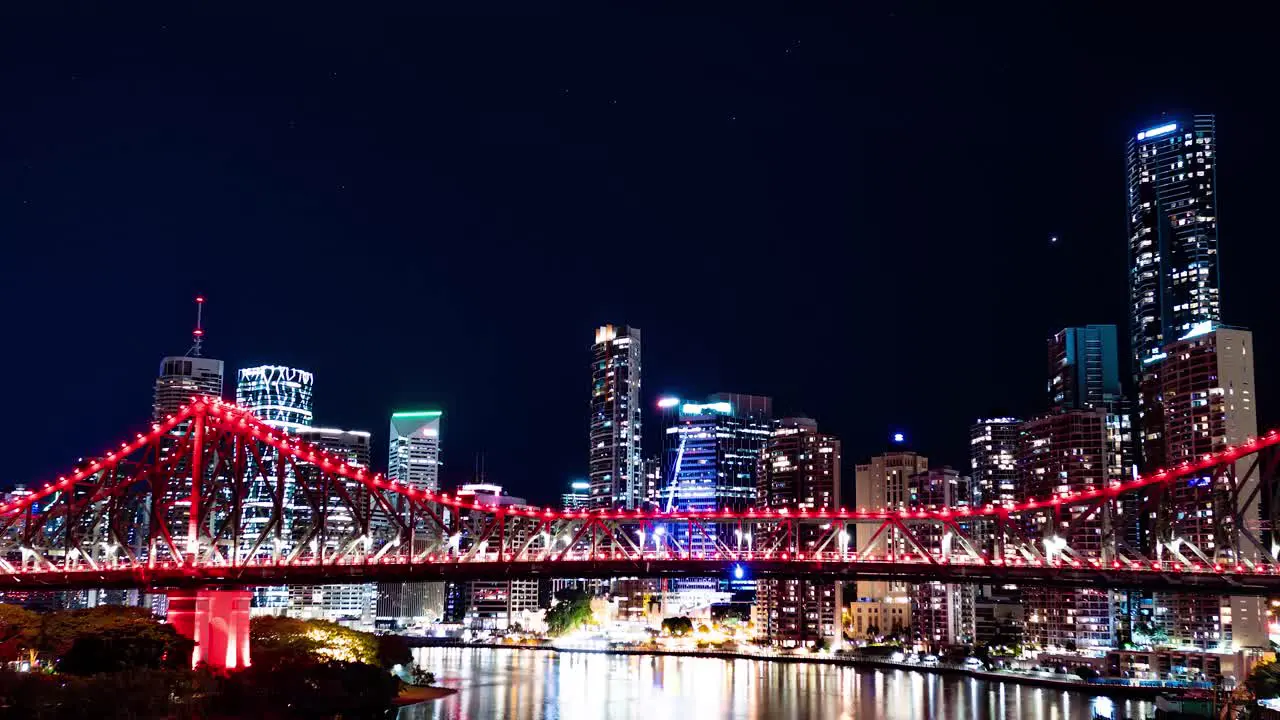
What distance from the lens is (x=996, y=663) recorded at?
96500mm

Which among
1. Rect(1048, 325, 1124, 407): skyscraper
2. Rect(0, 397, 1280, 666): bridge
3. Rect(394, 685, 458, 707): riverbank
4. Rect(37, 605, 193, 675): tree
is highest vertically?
Rect(1048, 325, 1124, 407): skyscraper

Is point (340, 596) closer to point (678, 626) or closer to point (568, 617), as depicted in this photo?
point (568, 617)

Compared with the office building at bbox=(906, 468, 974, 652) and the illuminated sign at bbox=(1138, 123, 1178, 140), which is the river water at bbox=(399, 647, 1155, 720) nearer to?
the office building at bbox=(906, 468, 974, 652)

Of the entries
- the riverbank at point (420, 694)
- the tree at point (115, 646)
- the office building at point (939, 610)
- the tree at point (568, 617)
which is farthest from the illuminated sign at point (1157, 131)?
the tree at point (115, 646)

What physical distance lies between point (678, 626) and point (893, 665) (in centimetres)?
3687

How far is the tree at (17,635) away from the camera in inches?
2052

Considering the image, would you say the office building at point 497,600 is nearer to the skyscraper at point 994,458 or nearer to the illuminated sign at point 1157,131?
the skyscraper at point 994,458

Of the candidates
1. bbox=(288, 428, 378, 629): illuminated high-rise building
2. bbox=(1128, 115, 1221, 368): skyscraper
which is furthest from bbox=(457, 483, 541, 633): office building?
bbox=(1128, 115, 1221, 368): skyscraper

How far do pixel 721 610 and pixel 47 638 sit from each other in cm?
11762

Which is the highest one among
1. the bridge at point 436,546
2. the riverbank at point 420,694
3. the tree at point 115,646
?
the bridge at point 436,546

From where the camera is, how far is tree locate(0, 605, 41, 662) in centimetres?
5212

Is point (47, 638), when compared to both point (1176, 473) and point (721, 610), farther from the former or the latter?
point (721, 610)

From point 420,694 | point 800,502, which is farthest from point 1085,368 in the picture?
point 420,694

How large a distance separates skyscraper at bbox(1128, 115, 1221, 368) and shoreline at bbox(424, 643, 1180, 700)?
5699cm
